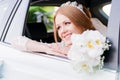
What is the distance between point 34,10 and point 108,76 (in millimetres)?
1083

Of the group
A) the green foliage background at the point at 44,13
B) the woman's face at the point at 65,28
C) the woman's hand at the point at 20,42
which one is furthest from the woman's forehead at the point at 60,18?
the woman's hand at the point at 20,42

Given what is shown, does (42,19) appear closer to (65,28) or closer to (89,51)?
(65,28)

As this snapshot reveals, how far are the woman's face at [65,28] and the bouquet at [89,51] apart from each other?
1.16 feet

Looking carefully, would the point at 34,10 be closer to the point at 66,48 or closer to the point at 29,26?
the point at 29,26

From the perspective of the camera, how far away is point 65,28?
270cm

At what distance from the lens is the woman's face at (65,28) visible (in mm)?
2603

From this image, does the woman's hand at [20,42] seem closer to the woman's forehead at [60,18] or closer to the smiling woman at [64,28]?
the smiling woman at [64,28]

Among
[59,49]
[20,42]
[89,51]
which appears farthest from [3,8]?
[89,51]

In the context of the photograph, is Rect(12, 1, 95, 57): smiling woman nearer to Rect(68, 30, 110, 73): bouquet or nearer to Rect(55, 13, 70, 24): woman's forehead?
Rect(55, 13, 70, 24): woman's forehead

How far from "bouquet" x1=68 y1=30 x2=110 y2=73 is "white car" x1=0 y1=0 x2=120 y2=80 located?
5 centimetres

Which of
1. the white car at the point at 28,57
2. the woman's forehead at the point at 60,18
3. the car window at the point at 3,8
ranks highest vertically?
the car window at the point at 3,8

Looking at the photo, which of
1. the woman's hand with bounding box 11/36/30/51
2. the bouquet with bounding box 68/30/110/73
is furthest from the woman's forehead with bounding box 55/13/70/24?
the bouquet with bounding box 68/30/110/73

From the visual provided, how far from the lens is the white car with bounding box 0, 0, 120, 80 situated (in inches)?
85.4

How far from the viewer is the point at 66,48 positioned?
2.54m
